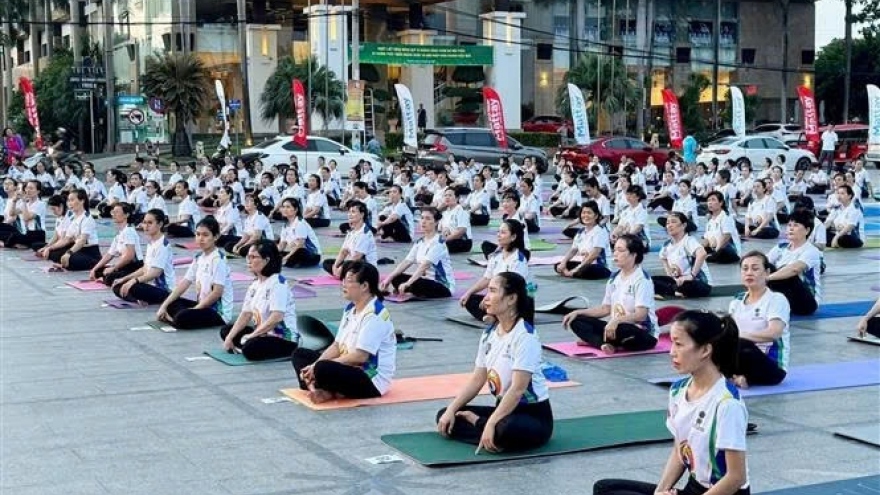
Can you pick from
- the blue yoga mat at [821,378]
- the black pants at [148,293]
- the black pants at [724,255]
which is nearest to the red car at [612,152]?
the black pants at [724,255]

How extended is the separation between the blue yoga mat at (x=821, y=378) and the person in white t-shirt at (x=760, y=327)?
12 centimetres

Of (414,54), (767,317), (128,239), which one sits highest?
(414,54)

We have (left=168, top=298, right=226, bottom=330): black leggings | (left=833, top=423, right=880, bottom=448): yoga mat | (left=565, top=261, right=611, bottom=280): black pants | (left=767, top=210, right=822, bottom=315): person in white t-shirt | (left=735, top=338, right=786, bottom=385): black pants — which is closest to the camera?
(left=833, top=423, right=880, bottom=448): yoga mat

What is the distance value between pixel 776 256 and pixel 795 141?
34692 mm

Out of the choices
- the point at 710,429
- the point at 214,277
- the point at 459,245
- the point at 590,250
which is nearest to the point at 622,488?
the point at 710,429

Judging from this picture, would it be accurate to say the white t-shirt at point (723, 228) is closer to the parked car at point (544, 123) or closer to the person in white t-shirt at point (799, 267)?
the person in white t-shirt at point (799, 267)

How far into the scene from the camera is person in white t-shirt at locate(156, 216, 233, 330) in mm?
11055

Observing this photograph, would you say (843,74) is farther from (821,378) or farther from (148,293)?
(821,378)

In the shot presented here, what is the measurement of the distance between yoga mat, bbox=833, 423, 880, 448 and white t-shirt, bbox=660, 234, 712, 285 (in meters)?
5.44

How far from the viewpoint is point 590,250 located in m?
14.8

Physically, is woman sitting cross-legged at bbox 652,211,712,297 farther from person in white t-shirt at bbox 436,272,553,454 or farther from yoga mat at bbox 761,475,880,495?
yoga mat at bbox 761,475,880,495

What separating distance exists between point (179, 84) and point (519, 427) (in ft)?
123

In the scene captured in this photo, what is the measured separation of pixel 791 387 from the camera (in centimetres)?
877

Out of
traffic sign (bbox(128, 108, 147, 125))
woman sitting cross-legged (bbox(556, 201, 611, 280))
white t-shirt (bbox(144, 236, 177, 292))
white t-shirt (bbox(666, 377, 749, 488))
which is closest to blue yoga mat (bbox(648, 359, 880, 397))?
white t-shirt (bbox(666, 377, 749, 488))
